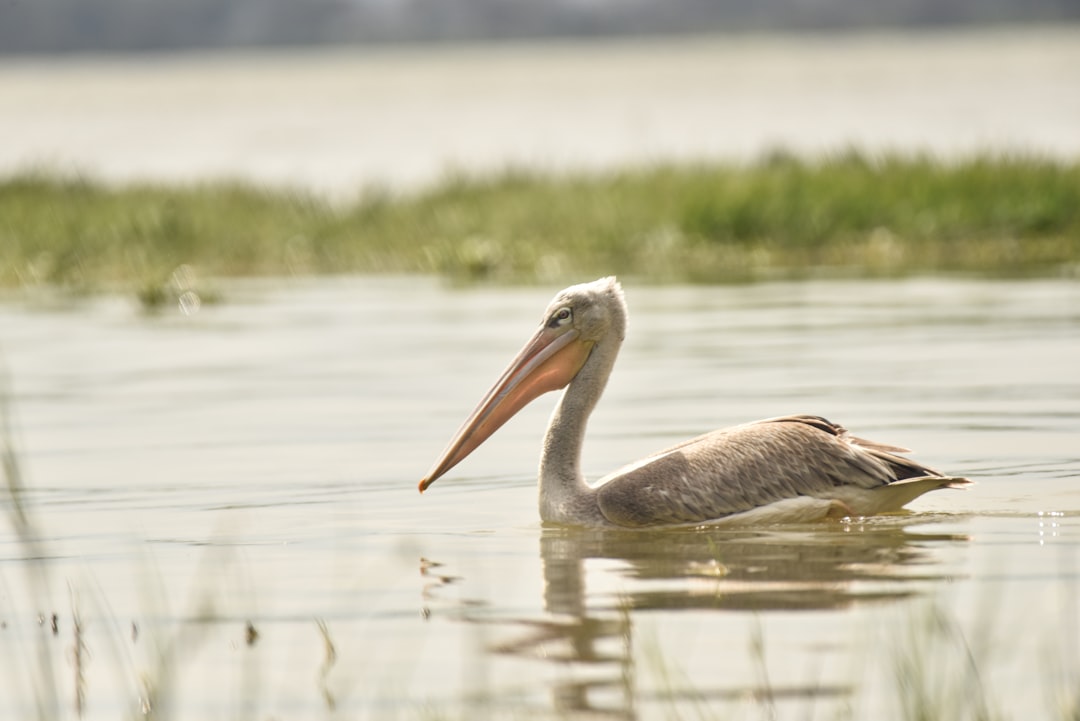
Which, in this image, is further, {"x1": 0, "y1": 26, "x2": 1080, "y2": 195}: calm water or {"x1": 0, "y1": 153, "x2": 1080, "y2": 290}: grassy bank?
{"x1": 0, "y1": 26, "x2": 1080, "y2": 195}: calm water

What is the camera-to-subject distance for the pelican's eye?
8.45 m

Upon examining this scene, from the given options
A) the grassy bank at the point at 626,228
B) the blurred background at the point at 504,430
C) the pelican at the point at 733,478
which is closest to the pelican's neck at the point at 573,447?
the pelican at the point at 733,478

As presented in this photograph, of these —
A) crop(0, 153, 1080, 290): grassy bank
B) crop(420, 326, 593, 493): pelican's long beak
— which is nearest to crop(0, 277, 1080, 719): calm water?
crop(420, 326, 593, 493): pelican's long beak

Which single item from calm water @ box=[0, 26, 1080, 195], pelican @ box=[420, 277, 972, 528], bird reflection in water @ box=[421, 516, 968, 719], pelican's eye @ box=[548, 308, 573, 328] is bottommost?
bird reflection in water @ box=[421, 516, 968, 719]

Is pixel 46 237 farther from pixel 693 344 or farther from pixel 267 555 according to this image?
pixel 267 555

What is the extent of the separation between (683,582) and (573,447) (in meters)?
1.52

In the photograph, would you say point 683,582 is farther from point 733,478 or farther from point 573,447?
point 573,447

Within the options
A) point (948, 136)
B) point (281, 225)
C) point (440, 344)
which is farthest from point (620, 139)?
point (440, 344)

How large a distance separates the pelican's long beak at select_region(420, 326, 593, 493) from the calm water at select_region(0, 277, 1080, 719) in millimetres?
407

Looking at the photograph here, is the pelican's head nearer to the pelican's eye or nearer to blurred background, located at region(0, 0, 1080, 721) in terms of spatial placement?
the pelican's eye

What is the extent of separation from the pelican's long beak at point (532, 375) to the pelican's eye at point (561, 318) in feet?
0.06

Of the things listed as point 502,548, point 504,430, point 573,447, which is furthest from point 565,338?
point 504,430

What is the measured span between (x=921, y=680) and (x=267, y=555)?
3.54 meters

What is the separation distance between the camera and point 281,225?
75.2 ft
